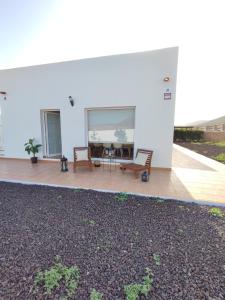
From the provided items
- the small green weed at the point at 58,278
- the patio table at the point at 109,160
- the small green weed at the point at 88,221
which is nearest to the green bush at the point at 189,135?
the patio table at the point at 109,160

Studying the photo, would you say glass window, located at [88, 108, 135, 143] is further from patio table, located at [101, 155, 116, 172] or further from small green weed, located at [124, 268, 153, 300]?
small green weed, located at [124, 268, 153, 300]

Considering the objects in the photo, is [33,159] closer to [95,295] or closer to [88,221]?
[88,221]

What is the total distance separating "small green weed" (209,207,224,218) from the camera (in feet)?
9.67

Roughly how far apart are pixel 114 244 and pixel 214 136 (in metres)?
16.3

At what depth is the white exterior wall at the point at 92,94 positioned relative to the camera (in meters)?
5.48

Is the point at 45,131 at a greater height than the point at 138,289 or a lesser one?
greater

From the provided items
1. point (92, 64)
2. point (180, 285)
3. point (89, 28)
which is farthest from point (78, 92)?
point (180, 285)

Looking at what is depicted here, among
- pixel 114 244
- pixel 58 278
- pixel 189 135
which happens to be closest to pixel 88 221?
pixel 114 244

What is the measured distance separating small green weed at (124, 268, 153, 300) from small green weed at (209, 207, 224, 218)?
1991mm

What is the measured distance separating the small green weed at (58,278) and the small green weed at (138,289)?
53 centimetres

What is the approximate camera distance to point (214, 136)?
1512 cm

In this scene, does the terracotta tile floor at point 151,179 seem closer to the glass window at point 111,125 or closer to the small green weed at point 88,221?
the glass window at point 111,125

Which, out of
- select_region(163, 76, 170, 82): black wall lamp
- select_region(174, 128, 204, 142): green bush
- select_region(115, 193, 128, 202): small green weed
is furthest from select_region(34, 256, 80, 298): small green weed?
select_region(174, 128, 204, 142): green bush

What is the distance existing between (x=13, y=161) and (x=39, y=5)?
609cm
